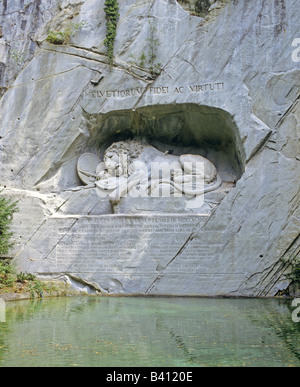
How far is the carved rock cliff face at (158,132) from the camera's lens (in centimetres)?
968

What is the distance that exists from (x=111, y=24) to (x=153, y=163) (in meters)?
3.35

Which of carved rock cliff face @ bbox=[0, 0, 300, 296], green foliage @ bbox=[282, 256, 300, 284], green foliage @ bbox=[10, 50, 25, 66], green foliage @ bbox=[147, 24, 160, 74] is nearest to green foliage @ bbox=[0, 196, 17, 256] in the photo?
carved rock cliff face @ bbox=[0, 0, 300, 296]

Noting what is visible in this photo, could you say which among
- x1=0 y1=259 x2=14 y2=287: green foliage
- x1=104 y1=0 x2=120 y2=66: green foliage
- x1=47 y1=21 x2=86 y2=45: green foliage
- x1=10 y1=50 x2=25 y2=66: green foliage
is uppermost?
x1=104 y1=0 x2=120 y2=66: green foliage

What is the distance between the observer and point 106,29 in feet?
38.2

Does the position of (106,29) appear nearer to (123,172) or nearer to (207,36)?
(207,36)

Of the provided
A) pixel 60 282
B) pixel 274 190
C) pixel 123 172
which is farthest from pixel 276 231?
pixel 60 282

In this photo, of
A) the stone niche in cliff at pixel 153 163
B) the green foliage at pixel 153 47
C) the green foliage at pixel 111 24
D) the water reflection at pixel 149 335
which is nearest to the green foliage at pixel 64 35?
the green foliage at pixel 111 24

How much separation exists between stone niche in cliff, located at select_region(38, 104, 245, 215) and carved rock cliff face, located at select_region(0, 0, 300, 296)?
0.15 feet

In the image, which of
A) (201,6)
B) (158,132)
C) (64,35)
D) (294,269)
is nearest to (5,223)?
(158,132)

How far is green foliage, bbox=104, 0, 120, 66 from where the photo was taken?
11.3 meters

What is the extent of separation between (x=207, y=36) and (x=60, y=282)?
19.5ft

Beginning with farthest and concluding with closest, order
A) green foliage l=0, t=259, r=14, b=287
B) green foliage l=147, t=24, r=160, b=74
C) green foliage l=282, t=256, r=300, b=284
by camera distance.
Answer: green foliage l=147, t=24, r=160, b=74 → green foliage l=282, t=256, r=300, b=284 → green foliage l=0, t=259, r=14, b=287

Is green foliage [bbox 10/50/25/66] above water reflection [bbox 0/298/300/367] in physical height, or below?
below

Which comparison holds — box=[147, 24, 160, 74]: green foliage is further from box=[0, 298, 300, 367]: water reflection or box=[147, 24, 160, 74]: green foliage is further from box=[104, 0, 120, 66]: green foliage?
box=[0, 298, 300, 367]: water reflection
